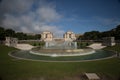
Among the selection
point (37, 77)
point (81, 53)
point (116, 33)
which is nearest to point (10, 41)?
point (81, 53)

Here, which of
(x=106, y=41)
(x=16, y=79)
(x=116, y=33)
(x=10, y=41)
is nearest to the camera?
(x=16, y=79)

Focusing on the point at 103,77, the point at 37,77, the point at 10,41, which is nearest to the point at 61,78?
the point at 37,77

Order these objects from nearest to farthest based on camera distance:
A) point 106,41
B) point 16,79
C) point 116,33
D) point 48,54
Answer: point 16,79, point 48,54, point 106,41, point 116,33

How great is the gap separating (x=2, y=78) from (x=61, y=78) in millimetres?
2768

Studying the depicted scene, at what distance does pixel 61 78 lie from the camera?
20.9 ft

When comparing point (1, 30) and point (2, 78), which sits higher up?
point (1, 30)

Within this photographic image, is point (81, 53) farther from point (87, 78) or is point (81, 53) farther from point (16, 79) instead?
point (16, 79)

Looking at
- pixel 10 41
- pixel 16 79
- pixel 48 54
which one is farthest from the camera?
pixel 10 41

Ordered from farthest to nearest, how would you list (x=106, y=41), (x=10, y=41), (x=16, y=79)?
(x=106, y=41) < (x=10, y=41) < (x=16, y=79)

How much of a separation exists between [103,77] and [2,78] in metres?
4.85

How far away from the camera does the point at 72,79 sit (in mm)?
6258

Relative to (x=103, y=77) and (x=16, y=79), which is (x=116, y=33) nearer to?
(x=103, y=77)

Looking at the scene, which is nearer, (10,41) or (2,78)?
(2,78)

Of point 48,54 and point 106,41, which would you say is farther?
point 106,41
